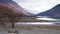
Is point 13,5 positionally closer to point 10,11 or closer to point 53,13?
point 10,11

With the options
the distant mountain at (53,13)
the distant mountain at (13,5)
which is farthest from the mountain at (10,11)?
the distant mountain at (53,13)

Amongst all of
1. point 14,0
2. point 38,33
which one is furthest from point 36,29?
point 14,0

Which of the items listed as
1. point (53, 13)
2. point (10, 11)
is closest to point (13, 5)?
point (10, 11)

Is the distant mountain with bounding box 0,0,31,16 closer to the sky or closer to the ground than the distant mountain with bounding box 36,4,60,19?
closer to the sky

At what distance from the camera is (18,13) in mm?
4367

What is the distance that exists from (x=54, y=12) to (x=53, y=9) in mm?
59

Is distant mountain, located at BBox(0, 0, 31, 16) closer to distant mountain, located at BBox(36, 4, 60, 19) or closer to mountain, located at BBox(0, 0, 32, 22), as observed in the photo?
mountain, located at BBox(0, 0, 32, 22)

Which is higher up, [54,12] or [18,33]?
[54,12]

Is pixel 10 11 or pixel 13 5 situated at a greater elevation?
pixel 13 5

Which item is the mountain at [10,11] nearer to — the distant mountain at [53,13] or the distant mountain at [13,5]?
the distant mountain at [13,5]

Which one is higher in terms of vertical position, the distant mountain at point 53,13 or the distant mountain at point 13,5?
the distant mountain at point 13,5

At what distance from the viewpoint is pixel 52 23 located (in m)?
4.31

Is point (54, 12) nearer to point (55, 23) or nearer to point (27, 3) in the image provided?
point (55, 23)

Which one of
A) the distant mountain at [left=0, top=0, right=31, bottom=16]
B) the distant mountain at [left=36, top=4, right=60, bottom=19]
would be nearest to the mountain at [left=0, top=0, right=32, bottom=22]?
the distant mountain at [left=0, top=0, right=31, bottom=16]
